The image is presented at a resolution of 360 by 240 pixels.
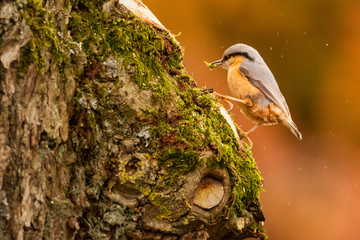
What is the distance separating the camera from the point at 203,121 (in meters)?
Answer: 1.61

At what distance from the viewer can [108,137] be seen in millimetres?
1433

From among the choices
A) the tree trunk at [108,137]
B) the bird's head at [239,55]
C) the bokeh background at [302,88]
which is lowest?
the tree trunk at [108,137]

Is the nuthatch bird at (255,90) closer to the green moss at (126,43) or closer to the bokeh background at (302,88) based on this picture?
the green moss at (126,43)

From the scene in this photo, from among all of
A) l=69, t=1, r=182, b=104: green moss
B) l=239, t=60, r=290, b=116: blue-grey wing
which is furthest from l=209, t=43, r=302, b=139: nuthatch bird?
l=69, t=1, r=182, b=104: green moss

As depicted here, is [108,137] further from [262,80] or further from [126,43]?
[262,80]

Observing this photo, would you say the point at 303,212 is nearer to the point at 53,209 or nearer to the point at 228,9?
the point at 228,9

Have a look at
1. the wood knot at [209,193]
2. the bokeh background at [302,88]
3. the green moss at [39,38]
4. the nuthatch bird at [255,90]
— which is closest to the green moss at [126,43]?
the green moss at [39,38]

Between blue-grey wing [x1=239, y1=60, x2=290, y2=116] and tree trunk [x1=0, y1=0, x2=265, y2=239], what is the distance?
767 millimetres

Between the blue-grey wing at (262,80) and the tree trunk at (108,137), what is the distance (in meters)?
0.77

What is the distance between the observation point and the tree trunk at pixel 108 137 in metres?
1.18

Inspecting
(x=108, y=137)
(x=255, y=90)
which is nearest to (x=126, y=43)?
(x=108, y=137)

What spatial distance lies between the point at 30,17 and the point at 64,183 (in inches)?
18.1

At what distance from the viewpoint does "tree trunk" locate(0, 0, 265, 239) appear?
1.18m

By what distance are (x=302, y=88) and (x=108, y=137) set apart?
3160 mm
